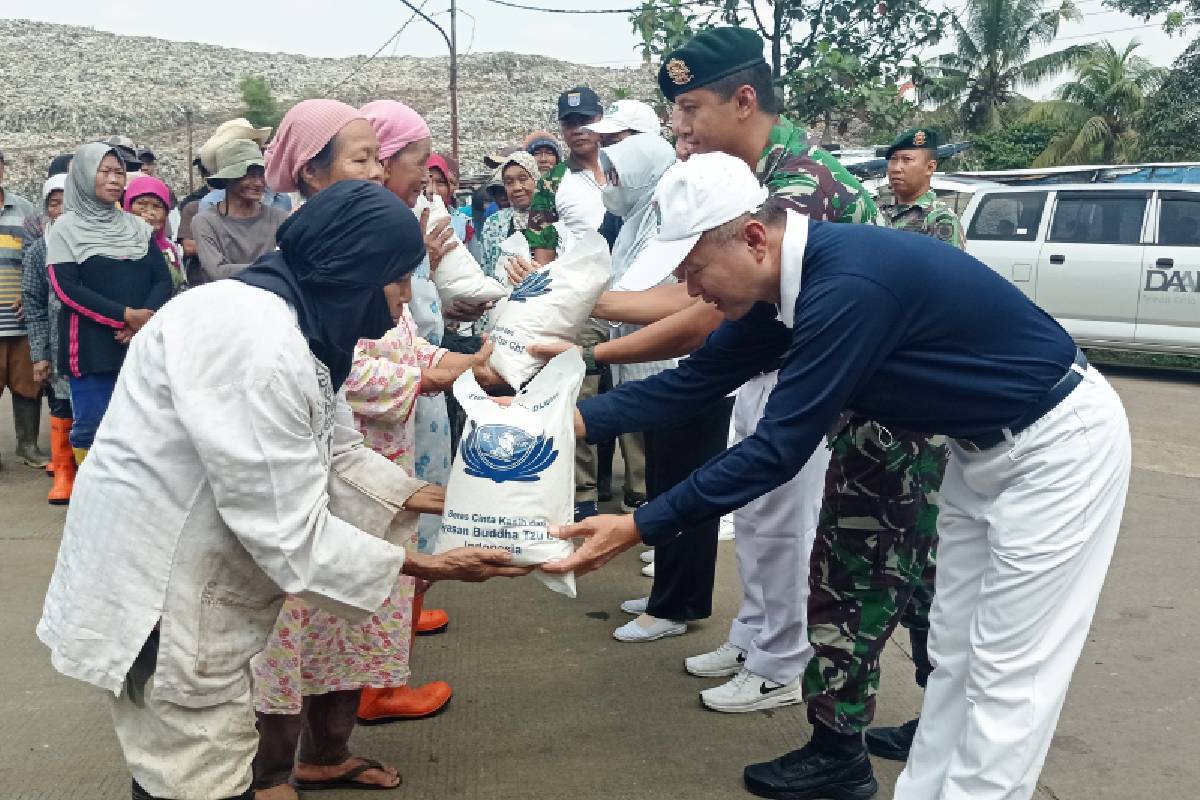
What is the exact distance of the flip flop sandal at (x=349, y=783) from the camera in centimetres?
313

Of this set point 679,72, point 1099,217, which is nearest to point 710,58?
point 679,72

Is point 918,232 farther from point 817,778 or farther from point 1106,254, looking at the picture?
point 1106,254

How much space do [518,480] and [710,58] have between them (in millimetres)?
1329

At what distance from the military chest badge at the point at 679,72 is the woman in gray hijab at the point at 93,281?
3.88m

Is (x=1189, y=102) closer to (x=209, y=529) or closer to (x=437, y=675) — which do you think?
(x=437, y=675)

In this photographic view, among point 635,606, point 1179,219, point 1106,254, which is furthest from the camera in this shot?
point 1106,254

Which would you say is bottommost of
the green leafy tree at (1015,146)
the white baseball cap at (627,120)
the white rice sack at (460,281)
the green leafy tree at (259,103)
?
the white rice sack at (460,281)

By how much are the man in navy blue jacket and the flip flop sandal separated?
1.33m

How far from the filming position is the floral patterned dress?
2773 millimetres

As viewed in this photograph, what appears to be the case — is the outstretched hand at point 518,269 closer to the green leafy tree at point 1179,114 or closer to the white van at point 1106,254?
the white van at point 1106,254

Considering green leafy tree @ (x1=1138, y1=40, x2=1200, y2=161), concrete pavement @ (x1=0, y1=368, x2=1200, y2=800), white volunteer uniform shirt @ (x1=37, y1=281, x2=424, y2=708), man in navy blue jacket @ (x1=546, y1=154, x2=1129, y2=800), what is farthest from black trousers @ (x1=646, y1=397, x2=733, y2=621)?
green leafy tree @ (x1=1138, y1=40, x2=1200, y2=161)

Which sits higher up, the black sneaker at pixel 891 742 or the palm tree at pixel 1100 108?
the palm tree at pixel 1100 108

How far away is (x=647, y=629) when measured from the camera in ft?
14.1

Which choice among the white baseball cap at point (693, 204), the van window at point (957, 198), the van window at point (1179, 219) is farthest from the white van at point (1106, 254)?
the white baseball cap at point (693, 204)
